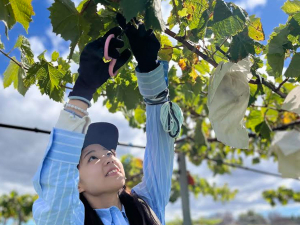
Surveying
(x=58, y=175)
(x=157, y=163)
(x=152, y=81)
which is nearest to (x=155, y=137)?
(x=157, y=163)

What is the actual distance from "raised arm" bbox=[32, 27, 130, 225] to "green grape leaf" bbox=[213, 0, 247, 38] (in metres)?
0.27

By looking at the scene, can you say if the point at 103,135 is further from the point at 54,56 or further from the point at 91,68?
the point at 54,56

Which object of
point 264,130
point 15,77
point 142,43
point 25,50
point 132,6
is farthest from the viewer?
point 264,130

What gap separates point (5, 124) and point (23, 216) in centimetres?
1258

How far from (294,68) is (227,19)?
1.57 feet

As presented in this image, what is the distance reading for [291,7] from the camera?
135 cm

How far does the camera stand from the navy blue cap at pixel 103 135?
50.4 inches

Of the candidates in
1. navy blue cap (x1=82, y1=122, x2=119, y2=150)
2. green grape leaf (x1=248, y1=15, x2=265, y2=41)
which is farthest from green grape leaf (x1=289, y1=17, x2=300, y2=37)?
navy blue cap (x1=82, y1=122, x2=119, y2=150)

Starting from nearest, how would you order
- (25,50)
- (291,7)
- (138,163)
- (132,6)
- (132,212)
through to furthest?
1. (132,6)
2. (132,212)
3. (291,7)
4. (25,50)
5. (138,163)

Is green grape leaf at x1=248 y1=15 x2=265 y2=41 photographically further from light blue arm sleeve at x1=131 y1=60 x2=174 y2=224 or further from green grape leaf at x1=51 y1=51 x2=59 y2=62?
green grape leaf at x1=51 y1=51 x2=59 y2=62

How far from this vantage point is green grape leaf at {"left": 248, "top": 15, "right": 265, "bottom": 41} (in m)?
1.23

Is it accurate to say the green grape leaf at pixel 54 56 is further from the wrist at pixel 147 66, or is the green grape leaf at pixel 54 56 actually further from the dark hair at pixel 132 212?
the dark hair at pixel 132 212

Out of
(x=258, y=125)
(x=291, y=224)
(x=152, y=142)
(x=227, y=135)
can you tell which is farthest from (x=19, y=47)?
(x=291, y=224)

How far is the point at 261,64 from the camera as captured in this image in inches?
54.8
